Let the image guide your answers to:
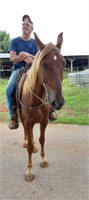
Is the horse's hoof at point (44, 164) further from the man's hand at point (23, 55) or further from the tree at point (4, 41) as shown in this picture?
the tree at point (4, 41)

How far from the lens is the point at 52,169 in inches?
180

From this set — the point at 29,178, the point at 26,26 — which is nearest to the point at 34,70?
the point at 26,26

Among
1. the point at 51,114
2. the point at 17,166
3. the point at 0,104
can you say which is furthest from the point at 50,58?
the point at 0,104

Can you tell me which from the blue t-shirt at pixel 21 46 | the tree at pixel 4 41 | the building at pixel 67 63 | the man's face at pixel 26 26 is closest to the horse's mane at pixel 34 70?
the blue t-shirt at pixel 21 46

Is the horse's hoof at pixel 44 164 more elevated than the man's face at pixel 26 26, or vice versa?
the man's face at pixel 26 26

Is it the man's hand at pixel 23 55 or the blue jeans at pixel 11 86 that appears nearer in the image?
the man's hand at pixel 23 55

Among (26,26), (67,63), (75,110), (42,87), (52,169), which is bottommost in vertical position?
(67,63)

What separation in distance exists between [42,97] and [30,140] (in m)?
0.72

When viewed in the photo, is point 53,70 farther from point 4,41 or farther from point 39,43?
point 4,41

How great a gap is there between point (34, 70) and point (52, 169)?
1.69 m

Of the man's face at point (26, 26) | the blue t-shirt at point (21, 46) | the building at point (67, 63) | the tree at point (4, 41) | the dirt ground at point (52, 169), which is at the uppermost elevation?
the man's face at point (26, 26)

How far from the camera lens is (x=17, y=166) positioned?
15.6ft

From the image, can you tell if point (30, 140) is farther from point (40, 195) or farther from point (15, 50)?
point (15, 50)

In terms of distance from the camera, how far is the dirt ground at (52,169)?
3.80 metres
